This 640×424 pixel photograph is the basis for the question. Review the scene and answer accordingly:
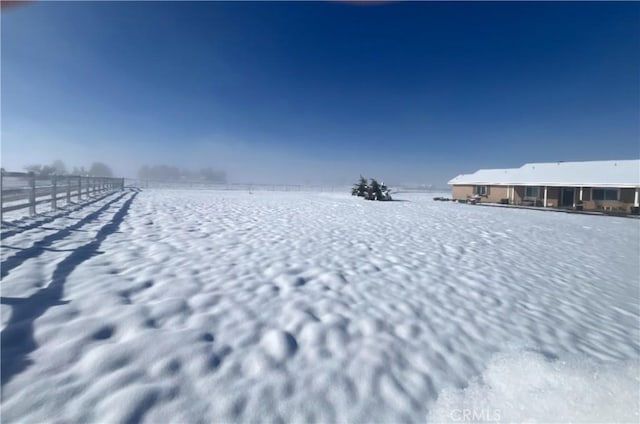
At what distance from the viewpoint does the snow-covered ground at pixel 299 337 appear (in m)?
1.97

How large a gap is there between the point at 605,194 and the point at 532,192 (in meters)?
5.23

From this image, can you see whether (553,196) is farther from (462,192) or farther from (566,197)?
(462,192)

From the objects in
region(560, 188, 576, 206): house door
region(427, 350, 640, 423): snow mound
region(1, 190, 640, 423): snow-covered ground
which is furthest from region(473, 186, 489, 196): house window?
region(427, 350, 640, 423): snow mound

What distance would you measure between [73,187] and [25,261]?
944 centimetres

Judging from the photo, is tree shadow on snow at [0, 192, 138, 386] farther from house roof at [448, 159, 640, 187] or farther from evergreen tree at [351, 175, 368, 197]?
house roof at [448, 159, 640, 187]

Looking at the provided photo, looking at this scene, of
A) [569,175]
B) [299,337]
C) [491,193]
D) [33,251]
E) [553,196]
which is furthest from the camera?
[491,193]

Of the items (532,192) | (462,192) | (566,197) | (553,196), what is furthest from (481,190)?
(566,197)

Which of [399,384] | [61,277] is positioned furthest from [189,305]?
[399,384]

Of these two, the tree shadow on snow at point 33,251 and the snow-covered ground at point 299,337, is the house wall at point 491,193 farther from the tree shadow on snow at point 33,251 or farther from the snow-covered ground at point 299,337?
the tree shadow on snow at point 33,251

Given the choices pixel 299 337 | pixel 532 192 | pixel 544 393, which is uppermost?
pixel 532 192

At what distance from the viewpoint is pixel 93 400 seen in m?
1.81

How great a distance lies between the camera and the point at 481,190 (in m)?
30.8

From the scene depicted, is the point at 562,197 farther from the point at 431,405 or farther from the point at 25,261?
the point at 25,261

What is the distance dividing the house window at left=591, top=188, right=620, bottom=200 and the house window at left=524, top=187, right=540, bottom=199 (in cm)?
394
